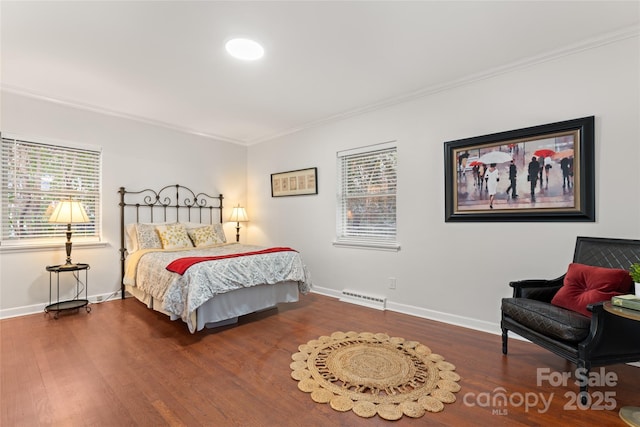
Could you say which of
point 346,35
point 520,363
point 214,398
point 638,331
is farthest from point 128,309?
point 638,331

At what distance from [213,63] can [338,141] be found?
199 centimetres

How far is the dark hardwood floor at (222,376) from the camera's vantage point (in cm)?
178

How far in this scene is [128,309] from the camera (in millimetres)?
3820

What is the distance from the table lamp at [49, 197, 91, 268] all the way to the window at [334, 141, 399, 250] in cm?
314

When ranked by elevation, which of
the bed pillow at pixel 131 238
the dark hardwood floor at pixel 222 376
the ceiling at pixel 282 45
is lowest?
the dark hardwood floor at pixel 222 376

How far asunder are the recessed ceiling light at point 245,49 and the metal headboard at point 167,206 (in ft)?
9.05

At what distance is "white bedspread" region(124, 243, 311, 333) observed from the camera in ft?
9.59

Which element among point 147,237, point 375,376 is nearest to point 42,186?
point 147,237

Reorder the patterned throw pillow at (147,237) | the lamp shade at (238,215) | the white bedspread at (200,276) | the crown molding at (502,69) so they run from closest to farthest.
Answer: the crown molding at (502,69), the white bedspread at (200,276), the patterned throw pillow at (147,237), the lamp shade at (238,215)

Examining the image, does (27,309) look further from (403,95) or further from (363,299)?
(403,95)

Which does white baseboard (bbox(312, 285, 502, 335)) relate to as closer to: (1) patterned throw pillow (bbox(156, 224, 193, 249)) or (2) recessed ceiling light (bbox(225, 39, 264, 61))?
(1) patterned throw pillow (bbox(156, 224, 193, 249))

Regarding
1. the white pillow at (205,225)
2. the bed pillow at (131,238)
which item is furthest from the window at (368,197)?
the bed pillow at (131,238)

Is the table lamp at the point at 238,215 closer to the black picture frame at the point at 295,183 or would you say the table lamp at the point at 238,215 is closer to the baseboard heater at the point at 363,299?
the black picture frame at the point at 295,183

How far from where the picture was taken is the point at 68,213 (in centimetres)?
350
